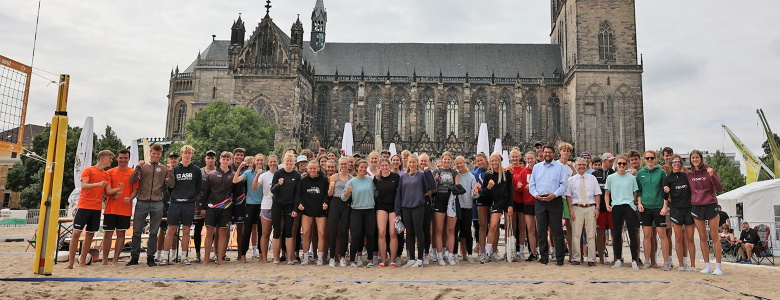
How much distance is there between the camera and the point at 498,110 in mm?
45625

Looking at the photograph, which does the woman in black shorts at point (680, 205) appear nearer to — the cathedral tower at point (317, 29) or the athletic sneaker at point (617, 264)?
the athletic sneaker at point (617, 264)

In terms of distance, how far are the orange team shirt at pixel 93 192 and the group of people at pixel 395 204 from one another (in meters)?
0.02

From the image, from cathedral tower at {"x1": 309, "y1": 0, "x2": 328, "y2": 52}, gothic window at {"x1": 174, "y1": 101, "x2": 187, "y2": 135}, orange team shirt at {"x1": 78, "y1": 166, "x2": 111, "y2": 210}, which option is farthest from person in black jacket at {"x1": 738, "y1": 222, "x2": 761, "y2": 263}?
gothic window at {"x1": 174, "y1": 101, "x2": 187, "y2": 135}

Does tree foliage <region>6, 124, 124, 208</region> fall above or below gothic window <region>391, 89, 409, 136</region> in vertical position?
below

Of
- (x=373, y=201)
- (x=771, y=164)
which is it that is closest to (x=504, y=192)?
(x=373, y=201)

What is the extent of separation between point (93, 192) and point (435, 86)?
133ft

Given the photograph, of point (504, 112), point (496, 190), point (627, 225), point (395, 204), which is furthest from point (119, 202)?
point (504, 112)

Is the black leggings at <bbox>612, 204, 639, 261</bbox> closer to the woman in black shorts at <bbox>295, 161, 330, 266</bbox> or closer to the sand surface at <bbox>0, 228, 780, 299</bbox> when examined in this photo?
the sand surface at <bbox>0, 228, 780, 299</bbox>

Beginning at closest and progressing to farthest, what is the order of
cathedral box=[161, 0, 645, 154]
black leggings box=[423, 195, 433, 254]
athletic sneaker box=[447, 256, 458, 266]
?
black leggings box=[423, 195, 433, 254] → athletic sneaker box=[447, 256, 458, 266] → cathedral box=[161, 0, 645, 154]

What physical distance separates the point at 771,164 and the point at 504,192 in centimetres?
3797

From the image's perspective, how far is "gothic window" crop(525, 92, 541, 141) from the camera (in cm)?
4472

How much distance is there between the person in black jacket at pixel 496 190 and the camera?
7785mm

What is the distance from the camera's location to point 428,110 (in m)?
46.3

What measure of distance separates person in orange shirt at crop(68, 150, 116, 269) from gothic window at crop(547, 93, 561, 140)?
4140 cm
